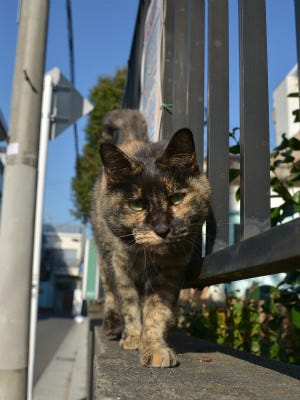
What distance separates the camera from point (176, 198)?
6.21 feet

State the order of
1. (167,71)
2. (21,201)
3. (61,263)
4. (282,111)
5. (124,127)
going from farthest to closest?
1. (61,263)
2. (282,111)
3. (124,127)
4. (167,71)
5. (21,201)

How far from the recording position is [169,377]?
143 centimetres

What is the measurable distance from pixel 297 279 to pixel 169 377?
1.27 m

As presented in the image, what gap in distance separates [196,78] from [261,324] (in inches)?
76.7

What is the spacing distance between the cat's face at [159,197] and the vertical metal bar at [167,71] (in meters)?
0.80

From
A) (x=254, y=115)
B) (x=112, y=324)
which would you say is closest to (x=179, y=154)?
(x=254, y=115)

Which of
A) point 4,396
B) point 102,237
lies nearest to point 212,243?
point 102,237

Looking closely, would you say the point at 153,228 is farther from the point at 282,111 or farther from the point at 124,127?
the point at 282,111

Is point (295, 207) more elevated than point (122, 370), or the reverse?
point (295, 207)

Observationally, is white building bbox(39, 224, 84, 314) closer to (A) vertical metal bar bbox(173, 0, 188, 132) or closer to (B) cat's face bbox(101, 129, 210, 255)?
(A) vertical metal bar bbox(173, 0, 188, 132)

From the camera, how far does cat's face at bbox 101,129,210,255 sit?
1787mm

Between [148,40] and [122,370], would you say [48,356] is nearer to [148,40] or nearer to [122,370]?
[148,40]

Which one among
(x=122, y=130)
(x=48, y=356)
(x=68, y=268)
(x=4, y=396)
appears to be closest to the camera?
(x=4, y=396)

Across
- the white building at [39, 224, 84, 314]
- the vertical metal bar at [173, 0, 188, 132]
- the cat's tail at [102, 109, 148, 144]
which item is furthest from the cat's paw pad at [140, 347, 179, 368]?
the white building at [39, 224, 84, 314]
